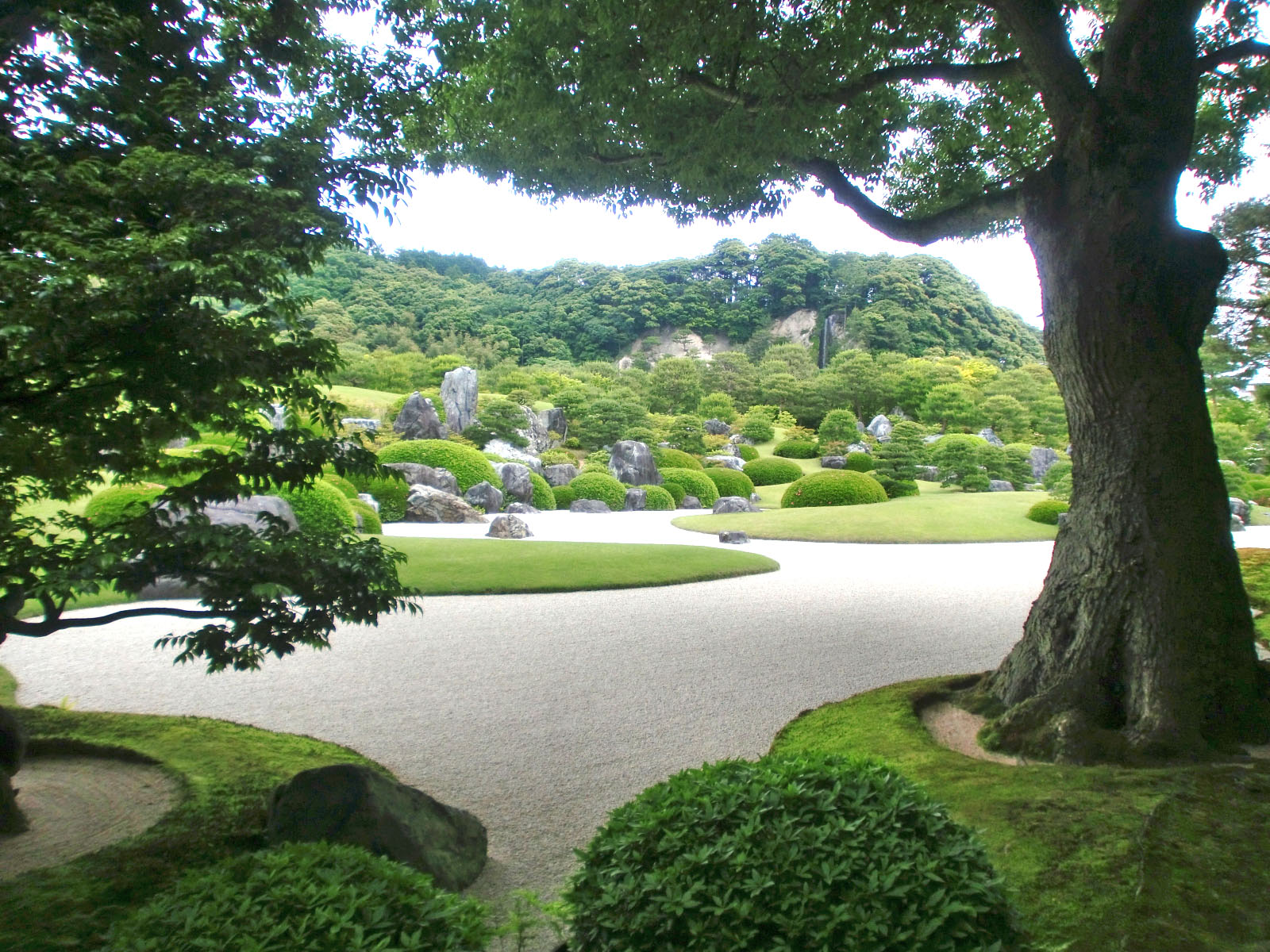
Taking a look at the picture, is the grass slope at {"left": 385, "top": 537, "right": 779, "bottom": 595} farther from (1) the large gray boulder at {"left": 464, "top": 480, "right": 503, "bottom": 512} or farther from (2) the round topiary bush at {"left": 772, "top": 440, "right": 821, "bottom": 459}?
(2) the round topiary bush at {"left": 772, "top": 440, "right": 821, "bottom": 459}

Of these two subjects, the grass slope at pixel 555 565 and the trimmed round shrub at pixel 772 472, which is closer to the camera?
the grass slope at pixel 555 565

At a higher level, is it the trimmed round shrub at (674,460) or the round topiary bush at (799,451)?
the round topiary bush at (799,451)

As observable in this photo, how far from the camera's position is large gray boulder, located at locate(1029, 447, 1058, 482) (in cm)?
2608

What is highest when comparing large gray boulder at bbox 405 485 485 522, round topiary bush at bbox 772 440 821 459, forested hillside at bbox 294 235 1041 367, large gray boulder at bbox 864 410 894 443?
forested hillside at bbox 294 235 1041 367

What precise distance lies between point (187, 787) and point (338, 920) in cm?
205

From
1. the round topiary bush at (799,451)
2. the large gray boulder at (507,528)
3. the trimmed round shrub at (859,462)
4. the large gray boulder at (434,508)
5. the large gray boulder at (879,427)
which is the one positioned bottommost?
the large gray boulder at (507,528)

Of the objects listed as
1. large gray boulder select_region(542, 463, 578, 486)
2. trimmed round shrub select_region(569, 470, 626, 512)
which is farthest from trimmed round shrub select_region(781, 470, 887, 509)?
large gray boulder select_region(542, 463, 578, 486)

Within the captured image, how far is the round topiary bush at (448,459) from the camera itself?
17.6m

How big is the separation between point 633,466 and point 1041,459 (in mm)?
14942

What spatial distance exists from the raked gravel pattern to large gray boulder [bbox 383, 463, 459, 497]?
988 cm

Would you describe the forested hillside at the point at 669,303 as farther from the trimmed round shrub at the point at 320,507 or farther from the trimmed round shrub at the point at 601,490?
the trimmed round shrub at the point at 320,507

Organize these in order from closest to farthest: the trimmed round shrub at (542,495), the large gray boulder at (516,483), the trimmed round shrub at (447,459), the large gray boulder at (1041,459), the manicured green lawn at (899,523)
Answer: the manicured green lawn at (899,523) → the trimmed round shrub at (447,459) → the large gray boulder at (516,483) → the trimmed round shrub at (542,495) → the large gray boulder at (1041,459)

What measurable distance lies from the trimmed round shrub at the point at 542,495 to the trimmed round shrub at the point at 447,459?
1.12 m

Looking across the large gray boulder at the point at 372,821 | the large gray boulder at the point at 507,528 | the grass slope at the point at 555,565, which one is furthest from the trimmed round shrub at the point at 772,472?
the large gray boulder at the point at 372,821
